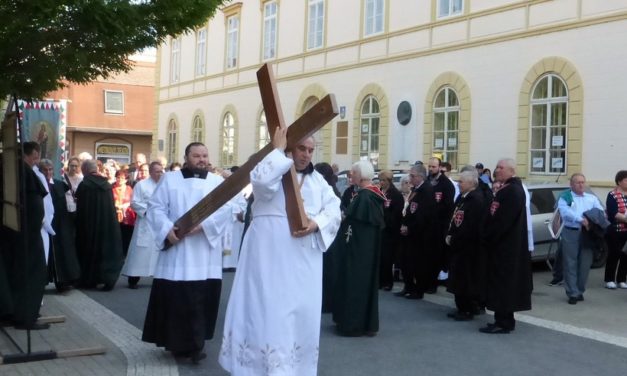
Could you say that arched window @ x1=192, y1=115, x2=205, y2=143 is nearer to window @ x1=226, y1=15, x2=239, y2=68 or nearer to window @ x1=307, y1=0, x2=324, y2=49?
window @ x1=226, y1=15, x2=239, y2=68

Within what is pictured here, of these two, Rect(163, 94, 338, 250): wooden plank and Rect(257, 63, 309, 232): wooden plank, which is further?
Rect(257, 63, 309, 232): wooden plank

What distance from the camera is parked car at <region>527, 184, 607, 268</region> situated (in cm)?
1305

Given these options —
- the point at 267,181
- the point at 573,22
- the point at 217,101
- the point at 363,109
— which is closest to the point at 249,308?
the point at 267,181

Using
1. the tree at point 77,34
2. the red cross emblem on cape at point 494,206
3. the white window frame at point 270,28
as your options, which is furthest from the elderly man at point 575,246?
the white window frame at point 270,28

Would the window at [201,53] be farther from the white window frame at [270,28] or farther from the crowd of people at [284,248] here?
the crowd of people at [284,248]

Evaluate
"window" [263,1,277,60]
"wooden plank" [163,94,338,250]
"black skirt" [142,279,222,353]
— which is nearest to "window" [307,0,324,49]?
"window" [263,1,277,60]

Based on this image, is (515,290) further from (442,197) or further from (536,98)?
(536,98)

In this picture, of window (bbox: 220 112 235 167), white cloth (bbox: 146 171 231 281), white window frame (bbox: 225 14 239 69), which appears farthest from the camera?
window (bbox: 220 112 235 167)

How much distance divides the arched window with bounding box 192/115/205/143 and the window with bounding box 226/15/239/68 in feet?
11.6

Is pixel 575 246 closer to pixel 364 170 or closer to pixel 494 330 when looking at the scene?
pixel 494 330

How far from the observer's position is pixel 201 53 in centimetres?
3516

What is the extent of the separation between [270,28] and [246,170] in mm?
24945

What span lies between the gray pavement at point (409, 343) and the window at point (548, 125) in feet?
27.6

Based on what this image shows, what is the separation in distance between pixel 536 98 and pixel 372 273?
11778mm
